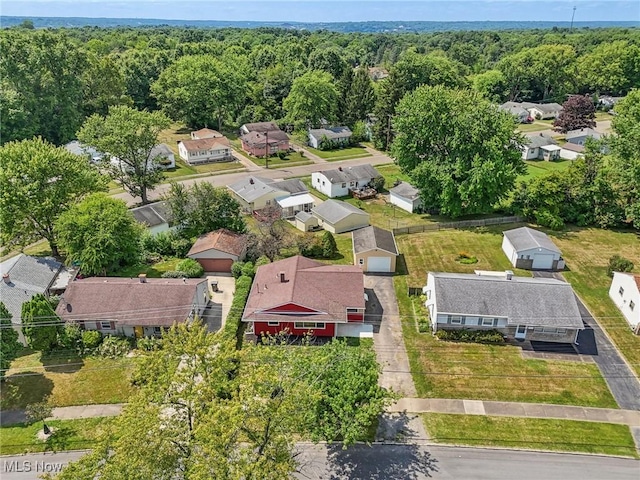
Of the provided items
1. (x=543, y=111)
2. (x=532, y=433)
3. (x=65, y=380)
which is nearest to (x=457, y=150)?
(x=532, y=433)

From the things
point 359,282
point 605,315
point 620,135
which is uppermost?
point 620,135

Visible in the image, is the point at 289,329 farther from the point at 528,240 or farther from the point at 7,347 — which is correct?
the point at 528,240

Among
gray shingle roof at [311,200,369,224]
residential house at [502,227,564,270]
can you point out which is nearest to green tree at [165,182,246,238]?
gray shingle roof at [311,200,369,224]

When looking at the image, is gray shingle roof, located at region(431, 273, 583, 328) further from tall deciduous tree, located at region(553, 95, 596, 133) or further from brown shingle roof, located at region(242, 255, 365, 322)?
tall deciduous tree, located at region(553, 95, 596, 133)

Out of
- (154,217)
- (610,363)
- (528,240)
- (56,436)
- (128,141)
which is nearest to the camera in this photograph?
(56,436)

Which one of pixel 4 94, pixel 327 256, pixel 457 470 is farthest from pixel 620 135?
pixel 4 94

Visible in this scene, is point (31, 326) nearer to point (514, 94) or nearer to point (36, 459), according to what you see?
point (36, 459)

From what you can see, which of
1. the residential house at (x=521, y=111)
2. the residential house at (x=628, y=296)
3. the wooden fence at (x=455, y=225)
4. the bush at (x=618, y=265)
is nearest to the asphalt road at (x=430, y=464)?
the residential house at (x=628, y=296)
